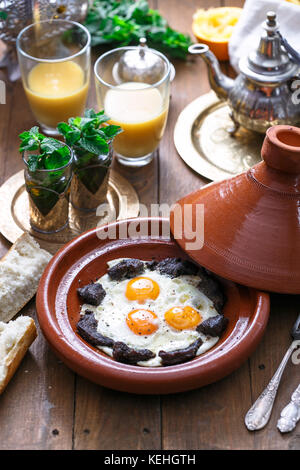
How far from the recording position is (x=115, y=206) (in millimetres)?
2627

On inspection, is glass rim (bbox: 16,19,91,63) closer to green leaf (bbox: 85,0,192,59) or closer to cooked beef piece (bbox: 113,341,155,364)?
green leaf (bbox: 85,0,192,59)

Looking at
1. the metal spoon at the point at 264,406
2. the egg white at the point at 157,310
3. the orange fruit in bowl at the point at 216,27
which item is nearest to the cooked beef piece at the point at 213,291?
the egg white at the point at 157,310

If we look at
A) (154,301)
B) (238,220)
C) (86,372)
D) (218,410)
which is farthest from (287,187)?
(86,372)

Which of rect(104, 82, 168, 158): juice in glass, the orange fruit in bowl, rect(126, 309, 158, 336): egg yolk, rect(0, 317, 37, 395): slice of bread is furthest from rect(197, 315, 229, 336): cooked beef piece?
the orange fruit in bowl

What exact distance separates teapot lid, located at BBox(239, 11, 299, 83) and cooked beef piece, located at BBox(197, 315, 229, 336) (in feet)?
3.62

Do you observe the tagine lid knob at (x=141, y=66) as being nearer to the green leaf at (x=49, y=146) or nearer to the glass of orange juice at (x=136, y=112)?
the glass of orange juice at (x=136, y=112)

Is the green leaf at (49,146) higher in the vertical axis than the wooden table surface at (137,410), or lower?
higher

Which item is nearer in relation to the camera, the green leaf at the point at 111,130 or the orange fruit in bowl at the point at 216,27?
the green leaf at the point at 111,130

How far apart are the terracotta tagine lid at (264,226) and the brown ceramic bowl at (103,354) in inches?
3.1

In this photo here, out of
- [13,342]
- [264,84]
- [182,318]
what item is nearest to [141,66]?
[264,84]

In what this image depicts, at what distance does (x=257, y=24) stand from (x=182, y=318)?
1663 mm

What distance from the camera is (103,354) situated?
1.97 metres

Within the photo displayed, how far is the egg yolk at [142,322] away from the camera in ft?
6.61

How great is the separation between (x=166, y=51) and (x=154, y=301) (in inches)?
67.5
